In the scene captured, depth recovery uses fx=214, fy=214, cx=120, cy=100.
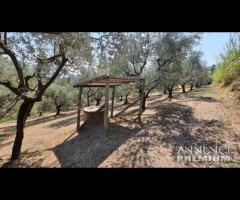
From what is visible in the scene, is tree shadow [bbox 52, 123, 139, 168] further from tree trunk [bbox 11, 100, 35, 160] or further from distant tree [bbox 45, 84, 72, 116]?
distant tree [bbox 45, 84, 72, 116]

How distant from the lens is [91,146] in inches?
351

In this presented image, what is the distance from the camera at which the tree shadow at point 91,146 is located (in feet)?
24.8

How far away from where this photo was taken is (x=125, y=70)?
18.3m

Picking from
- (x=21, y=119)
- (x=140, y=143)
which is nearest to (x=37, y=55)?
(x=21, y=119)

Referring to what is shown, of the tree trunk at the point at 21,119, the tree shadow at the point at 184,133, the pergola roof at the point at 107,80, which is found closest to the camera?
the tree shadow at the point at 184,133

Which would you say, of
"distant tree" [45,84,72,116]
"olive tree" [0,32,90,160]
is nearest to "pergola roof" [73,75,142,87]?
"olive tree" [0,32,90,160]

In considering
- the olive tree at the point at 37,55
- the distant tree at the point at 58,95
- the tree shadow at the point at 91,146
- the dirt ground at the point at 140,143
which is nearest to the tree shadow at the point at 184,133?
the dirt ground at the point at 140,143

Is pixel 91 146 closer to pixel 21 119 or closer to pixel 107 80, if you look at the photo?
pixel 107 80

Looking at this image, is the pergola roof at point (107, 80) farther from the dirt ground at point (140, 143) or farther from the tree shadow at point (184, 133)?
the tree shadow at point (184, 133)

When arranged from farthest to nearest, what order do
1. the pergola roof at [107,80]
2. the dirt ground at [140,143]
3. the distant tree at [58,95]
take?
the distant tree at [58,95] → the pergola roof at [107,80] → the dirt ground at [140,143]

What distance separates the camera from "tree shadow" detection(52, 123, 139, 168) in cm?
756
